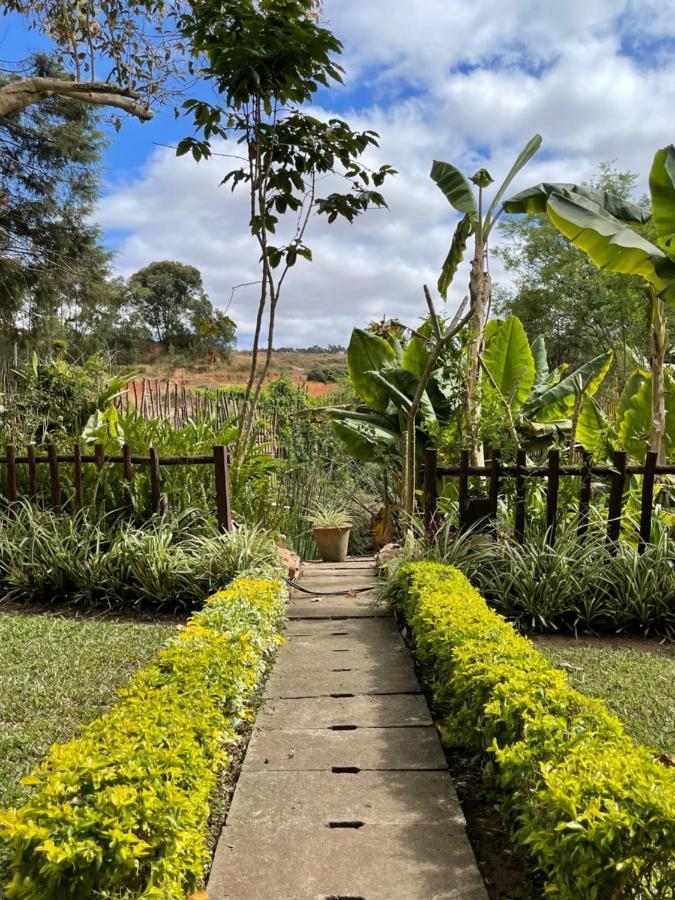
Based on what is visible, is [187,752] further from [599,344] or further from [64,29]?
[599,344]

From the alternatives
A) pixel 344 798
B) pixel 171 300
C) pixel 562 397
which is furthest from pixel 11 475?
pixel 171 300

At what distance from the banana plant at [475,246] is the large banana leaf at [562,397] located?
142 centimetres

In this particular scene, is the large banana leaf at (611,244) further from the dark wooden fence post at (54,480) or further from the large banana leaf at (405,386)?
the dark wooden fence post at (54,480)

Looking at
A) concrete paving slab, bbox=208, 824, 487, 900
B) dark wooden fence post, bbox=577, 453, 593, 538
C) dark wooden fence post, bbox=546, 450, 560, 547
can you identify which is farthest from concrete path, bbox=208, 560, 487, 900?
dark wooden fence post, bbox=577, 453, 593, 538

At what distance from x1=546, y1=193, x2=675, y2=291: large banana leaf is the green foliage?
3.74 m

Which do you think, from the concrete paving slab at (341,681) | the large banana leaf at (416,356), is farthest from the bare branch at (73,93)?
the concrete paving slab at (341,681)

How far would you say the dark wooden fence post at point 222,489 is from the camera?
616 centimetres

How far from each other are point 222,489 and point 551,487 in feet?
9.31

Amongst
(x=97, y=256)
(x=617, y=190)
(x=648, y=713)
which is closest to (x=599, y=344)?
(x=617, y=190)

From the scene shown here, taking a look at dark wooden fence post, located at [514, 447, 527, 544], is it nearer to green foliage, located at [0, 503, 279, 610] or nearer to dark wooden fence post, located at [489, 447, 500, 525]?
dark wooden fence post, located at [489, 447, 500, 525]

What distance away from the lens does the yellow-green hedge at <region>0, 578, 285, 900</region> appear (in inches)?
70.0

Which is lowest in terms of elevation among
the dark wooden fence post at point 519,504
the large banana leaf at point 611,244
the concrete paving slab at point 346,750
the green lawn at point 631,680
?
the concrete paving slab at point 346,750

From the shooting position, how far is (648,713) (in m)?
3.53

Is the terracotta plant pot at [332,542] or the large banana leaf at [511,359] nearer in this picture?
the large banana leaf at [511,359]
